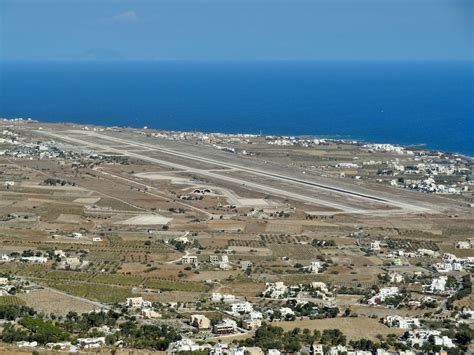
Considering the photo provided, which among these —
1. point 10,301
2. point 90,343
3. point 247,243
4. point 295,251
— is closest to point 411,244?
point 295,251

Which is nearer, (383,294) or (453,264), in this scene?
(383,294)

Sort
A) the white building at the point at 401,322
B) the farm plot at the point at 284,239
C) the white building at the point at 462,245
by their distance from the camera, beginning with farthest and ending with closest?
the farm plot at the point at 284,239 < the white building at the point at 462,245 < the white building at the point at 401,322

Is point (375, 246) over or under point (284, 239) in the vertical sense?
over

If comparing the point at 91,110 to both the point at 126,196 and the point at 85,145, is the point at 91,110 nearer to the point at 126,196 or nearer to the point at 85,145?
the point at 85,145

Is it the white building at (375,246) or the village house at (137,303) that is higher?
the white building at (375,246)

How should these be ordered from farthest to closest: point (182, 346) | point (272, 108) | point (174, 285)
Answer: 1. point (272, 108)
2. point (174, 285)
3. point (182, 346)

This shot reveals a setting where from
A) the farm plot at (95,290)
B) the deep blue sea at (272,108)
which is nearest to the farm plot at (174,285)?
the farm plot at (95,290)

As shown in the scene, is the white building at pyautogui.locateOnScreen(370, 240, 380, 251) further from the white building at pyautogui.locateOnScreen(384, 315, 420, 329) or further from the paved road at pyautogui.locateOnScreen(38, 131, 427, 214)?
the white building at pyautogui.locateOnScreen(384, 315, 420, 329)

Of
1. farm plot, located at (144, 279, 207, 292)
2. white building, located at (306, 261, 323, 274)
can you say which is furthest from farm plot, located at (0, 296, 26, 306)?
white building, located at (306, 261, 323, 274)

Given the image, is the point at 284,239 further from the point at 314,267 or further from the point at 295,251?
the point at 314,267

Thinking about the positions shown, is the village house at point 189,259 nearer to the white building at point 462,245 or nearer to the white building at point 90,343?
the white building at point 90,343

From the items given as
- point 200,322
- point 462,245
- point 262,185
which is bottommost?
point 200,322

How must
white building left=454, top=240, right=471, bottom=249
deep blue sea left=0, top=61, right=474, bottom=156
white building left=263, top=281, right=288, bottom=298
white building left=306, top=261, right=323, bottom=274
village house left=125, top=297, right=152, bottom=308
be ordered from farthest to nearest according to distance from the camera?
deep blue sea left=0, top=61, right=474, bottom=156 → white building left=454, top=240, right=471, bottom=249 → white building left=306, top=261, right=323, bottom=274 → white building left=263, top=281, right=288, bottom=298 → village house left=125, top=297, right=152, bottom=308
